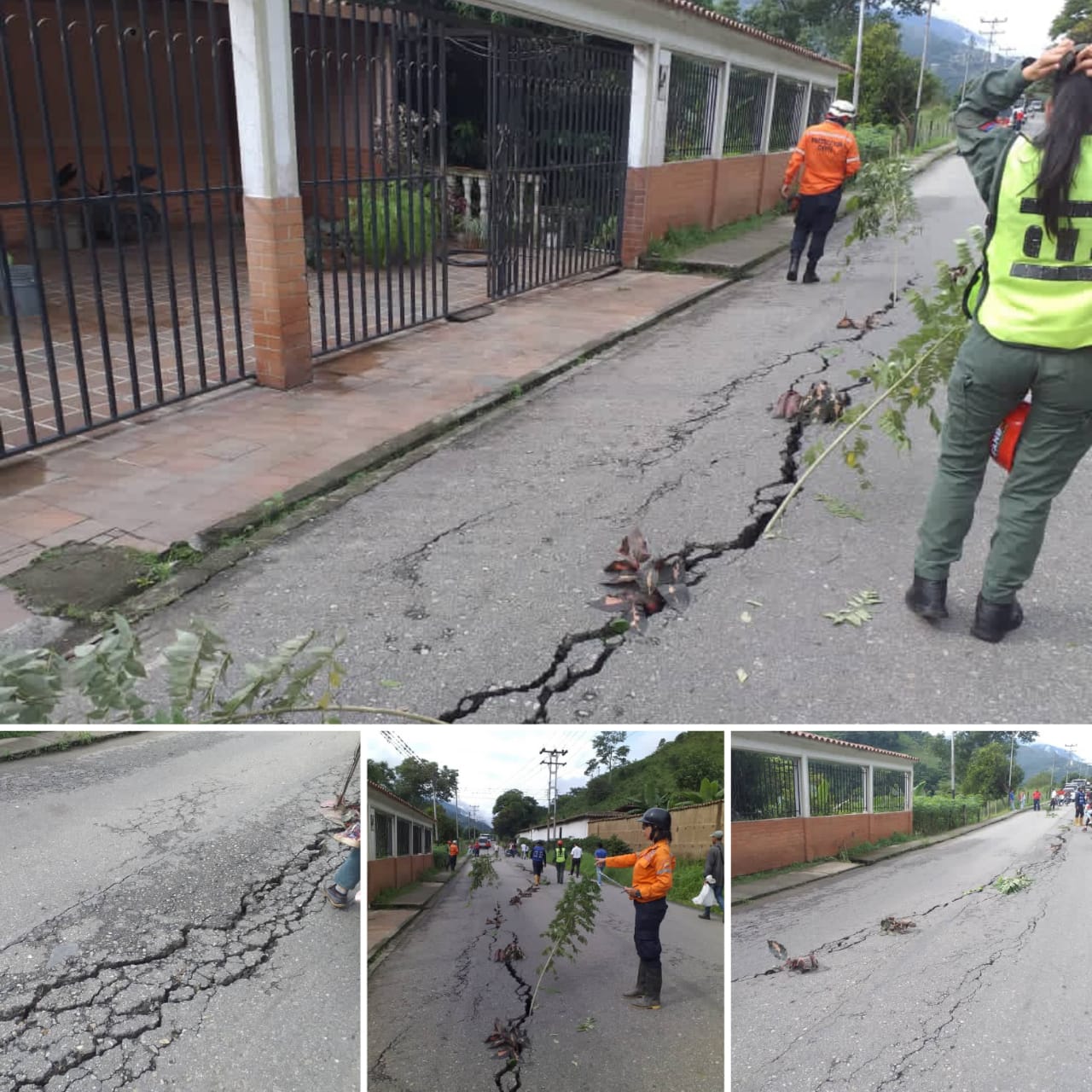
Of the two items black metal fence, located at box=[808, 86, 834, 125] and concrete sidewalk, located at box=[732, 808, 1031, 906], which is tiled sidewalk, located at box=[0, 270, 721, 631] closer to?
concrete sidewalk, located at box=[732, 808, 1031, 906]

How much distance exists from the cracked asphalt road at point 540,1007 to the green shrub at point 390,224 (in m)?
6.63

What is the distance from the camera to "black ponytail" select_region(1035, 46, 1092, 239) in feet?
9.68

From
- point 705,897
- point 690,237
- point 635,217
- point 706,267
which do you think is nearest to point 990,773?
point 705,897

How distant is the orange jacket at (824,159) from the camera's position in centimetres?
1078

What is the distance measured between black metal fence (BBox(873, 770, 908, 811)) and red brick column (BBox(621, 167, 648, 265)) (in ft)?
39.2

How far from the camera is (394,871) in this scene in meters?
1.57

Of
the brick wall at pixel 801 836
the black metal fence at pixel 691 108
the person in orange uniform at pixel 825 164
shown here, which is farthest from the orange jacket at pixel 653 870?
the black metal fence at pixel 691 108

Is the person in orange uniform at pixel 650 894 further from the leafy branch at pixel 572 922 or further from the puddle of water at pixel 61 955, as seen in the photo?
the puddle of water at pixel 61 955

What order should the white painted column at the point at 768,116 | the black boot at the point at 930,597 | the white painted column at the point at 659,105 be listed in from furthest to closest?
the white painted column at the point at 768,116, the white painted column at the point at 659,105, the black boot at the point at 930,597

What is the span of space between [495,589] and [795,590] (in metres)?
1.28

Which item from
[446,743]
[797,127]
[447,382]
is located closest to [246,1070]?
[446,743]

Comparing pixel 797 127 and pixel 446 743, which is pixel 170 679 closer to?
pixel 446 743

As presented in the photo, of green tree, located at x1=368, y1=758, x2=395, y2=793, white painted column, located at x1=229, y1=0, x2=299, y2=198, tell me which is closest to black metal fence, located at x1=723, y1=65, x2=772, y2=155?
white painted column, located at x1=229, y1=0, x2=299, y2=198

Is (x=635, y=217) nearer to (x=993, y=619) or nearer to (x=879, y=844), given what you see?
(x=993, y=619)
